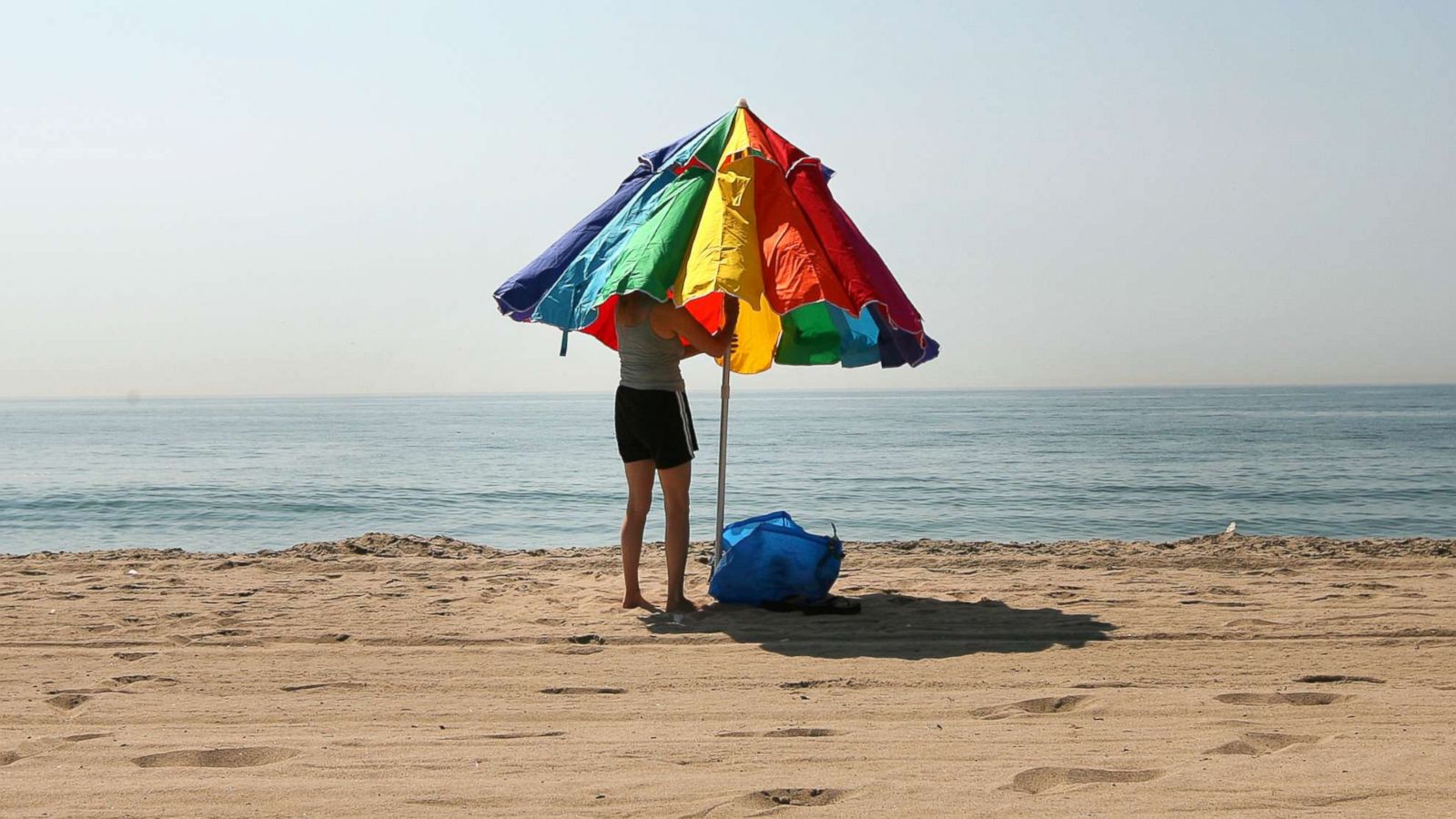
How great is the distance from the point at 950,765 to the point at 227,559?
23.1 feet

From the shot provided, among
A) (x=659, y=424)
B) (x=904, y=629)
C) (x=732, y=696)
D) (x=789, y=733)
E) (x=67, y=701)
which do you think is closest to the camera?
(x=789, y=733)

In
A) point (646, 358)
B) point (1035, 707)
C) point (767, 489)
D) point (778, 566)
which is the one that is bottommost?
point (767, 489)

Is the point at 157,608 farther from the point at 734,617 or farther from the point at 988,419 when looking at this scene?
the point at 988,419

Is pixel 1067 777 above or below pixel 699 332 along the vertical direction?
below

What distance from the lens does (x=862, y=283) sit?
5770mm

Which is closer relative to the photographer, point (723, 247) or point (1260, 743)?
point (1260, 743)

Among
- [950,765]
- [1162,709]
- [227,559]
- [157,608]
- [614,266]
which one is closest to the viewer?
[950,765]

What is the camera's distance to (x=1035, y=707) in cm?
430

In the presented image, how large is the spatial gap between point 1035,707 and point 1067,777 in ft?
3.08

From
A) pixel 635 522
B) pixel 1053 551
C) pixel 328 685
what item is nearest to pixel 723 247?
pixel 635 522

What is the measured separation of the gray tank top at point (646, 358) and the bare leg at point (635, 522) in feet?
1.45

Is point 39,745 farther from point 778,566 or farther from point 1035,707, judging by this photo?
point 778,566

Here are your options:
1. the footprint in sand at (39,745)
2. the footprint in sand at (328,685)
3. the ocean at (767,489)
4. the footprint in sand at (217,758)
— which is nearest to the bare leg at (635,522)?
the footprint in sand at (328,685)

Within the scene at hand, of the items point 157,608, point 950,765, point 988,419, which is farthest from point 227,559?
point 988,419
